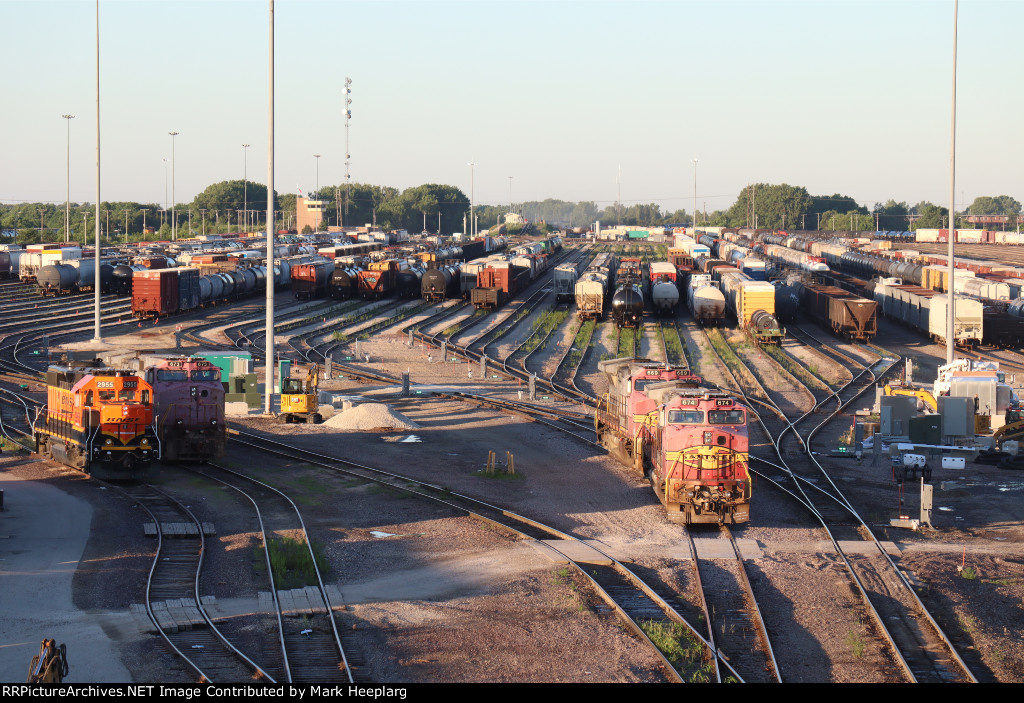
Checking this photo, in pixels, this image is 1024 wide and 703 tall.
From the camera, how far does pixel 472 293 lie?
81.1m

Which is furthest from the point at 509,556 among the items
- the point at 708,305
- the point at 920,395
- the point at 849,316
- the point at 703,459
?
the point at 708,305

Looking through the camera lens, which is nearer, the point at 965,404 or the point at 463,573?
the point at 463,573

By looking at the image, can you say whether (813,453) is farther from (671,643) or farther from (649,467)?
(671,643)

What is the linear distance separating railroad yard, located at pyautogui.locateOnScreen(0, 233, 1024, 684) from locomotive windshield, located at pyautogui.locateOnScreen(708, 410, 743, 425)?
25 centimetres

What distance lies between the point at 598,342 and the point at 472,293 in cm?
1761

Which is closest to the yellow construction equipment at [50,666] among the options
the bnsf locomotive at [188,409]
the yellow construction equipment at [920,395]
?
the bnsf locomotive at [188,409]

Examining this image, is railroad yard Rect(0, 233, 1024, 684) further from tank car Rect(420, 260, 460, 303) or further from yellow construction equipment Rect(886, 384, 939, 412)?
tank car Rect(420, 260, 460, 303)

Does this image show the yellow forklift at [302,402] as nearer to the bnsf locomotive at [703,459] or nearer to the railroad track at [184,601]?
the railroad track at [184,601]

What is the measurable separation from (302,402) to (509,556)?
19.8 m

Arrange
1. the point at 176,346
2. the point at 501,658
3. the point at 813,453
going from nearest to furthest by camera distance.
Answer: the point at 501,658 → the point at 813,453 → the point at 176,346

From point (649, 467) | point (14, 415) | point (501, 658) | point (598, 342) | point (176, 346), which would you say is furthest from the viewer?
point (598, 342)

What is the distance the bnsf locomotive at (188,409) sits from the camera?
29391 millimetres

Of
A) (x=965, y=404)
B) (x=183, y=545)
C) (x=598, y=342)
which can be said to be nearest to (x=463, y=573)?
(x=183, y=545)

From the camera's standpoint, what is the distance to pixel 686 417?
2328cm
